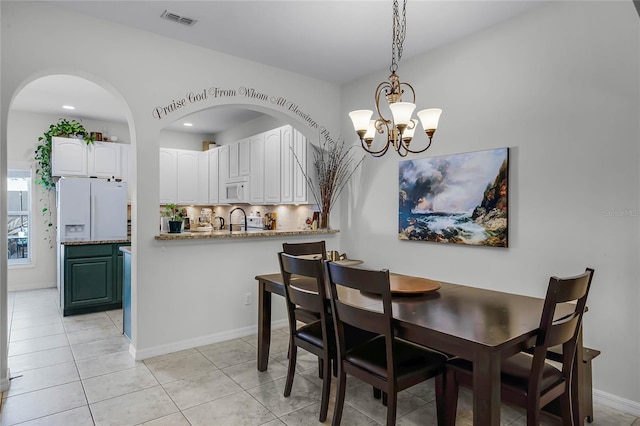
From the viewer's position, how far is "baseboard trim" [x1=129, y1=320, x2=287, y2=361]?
10.8ft

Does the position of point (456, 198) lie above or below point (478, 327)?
above

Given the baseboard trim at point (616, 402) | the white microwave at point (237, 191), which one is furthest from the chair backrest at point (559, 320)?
the white microwave at point (237, 191)

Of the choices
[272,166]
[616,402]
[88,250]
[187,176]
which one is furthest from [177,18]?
[616,402]

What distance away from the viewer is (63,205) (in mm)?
4906

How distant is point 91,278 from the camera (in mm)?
4734

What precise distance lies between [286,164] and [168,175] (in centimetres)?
282

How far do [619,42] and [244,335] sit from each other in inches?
155

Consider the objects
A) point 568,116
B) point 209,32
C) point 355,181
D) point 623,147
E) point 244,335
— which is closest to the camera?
point 623,147

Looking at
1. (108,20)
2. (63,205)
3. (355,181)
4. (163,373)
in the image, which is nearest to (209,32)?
(108,20)

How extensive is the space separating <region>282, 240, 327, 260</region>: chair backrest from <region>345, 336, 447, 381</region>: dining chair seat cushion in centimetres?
119

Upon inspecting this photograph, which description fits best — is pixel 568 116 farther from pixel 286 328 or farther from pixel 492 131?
pixel 286 328

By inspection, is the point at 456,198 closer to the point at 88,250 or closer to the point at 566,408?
the point at 566,408

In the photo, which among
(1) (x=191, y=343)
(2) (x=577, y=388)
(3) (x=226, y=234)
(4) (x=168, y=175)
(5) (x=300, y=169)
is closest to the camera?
(2) (x=577, y=388)

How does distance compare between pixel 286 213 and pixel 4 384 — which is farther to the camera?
pixel 286 213
